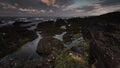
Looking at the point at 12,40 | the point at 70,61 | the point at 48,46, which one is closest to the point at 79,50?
the point at 70,61

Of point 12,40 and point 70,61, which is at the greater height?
point 12,40

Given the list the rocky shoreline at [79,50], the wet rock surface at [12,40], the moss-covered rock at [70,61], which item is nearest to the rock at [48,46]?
the rocky shoreline at [79,50]

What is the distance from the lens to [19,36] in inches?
694

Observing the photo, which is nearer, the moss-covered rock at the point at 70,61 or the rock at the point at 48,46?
the moss-covered rock at the point at 70,61

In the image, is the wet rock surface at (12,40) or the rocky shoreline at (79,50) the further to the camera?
the wet rock surface at (12,40)

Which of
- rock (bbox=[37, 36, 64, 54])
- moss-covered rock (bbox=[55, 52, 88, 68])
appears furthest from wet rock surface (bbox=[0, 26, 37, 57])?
moss-covered rock (bbox=[55, 52, 88, 68])

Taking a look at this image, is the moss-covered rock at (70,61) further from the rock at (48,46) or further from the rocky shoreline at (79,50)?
the rock at (48,46)

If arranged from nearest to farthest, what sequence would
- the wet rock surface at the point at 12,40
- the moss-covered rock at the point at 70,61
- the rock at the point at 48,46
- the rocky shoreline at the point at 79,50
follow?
1. the rocky shoreline at the point at 79,50
2. the moss-covered rock at the point at 70,61
3. the rock at the point at 48,46
4. the wet rock surface at the point at 12,40

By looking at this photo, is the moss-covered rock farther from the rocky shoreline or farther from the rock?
the rock

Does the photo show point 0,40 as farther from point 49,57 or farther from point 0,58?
A: point 49,57

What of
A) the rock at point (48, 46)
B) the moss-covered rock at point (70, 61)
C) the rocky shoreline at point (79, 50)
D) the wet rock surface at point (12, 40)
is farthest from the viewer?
the wet rock surface at point (12, 40)

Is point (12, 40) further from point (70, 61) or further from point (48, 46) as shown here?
point (70, 61)

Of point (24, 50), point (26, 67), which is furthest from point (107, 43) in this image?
point (24, 50)

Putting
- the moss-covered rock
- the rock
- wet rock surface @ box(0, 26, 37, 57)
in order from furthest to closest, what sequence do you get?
wet rock surface @ box(0, 26, 37, 57), the rock, the moss-covered rock
